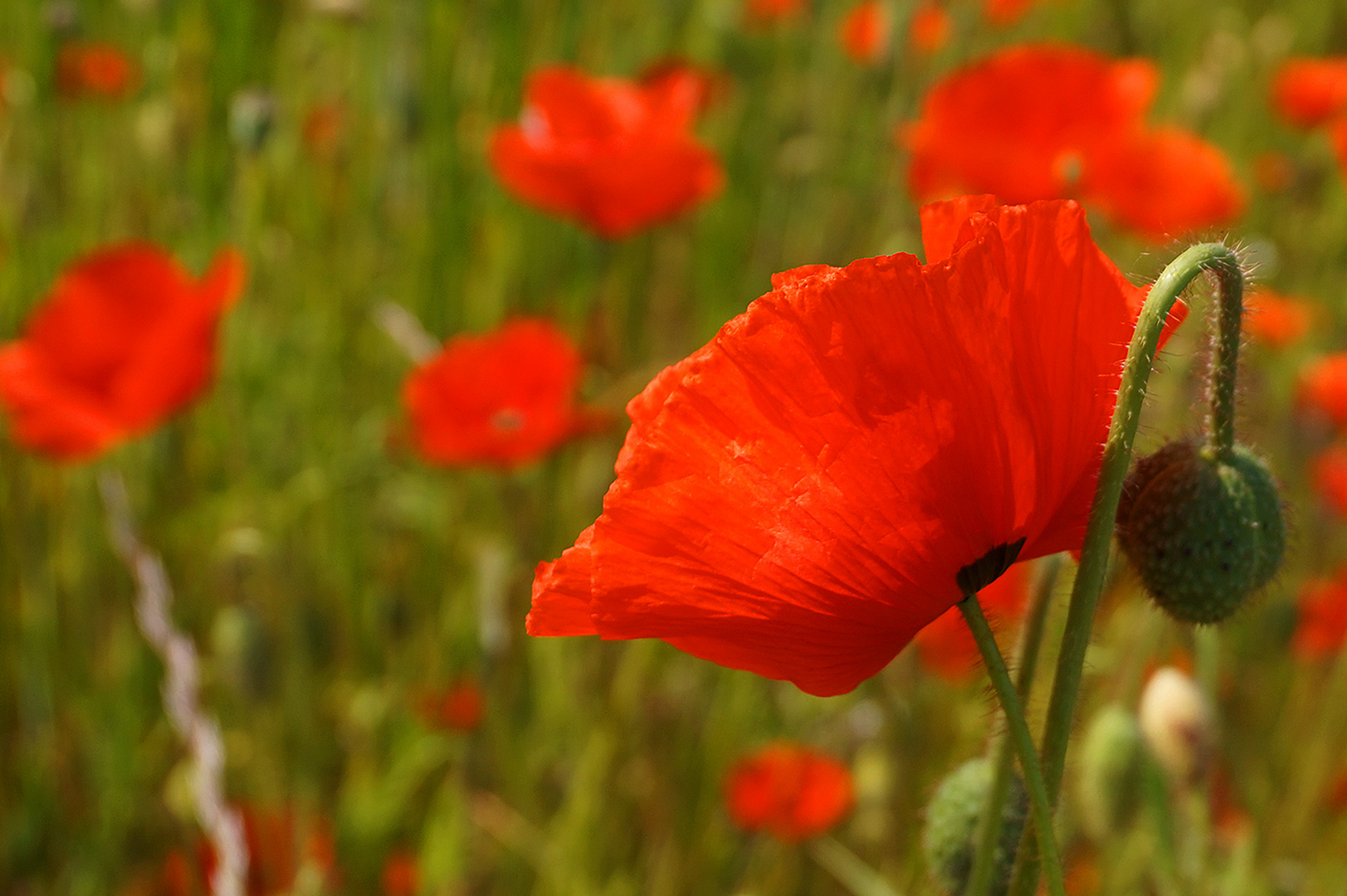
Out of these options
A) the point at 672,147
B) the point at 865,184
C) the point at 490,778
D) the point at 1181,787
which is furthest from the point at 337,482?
the point at 865,184

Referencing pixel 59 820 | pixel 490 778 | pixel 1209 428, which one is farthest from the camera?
pixel 490 778

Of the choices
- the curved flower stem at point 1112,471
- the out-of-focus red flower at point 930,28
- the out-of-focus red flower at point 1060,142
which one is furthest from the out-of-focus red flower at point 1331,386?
the curved flower stem at point 1112,471

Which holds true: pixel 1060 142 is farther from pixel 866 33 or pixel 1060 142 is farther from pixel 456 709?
pixel 456 709

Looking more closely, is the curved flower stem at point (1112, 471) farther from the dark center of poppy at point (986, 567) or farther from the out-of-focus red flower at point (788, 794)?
the out-of-focus red flower at point (788, 794)

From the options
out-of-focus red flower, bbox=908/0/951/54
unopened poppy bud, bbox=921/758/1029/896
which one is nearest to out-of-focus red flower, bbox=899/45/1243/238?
out-of-focus red flower, bbox=908/0/951/54

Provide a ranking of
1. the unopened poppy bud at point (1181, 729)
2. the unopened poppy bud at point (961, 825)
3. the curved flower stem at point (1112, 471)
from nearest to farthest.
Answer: the curved flower stem at point (1112, 471)
the unopened poppy bud at point (961, 825)
the unopened poppy bud at point (1181, 729)

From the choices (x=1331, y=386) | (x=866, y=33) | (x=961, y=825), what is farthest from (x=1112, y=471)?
(x=866, y=33)

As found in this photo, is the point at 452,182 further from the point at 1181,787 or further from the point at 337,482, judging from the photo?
the point at 1181,787
